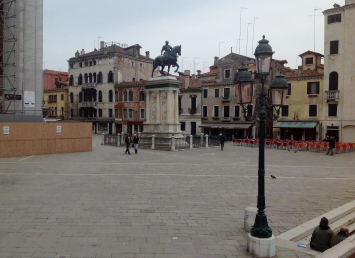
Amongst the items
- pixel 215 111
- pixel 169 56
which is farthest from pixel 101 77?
pixel 169 56

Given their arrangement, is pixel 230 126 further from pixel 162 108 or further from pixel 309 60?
pixel 162 108

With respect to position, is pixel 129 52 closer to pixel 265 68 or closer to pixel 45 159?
pixel 45 159

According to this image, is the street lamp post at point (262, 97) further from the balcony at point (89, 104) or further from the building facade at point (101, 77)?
the balcony at point (89, 104)

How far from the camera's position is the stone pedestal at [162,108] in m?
26.2

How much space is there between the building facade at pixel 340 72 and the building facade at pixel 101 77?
28972mm

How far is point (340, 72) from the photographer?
33469mm

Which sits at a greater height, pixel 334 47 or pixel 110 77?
pixel 334 47

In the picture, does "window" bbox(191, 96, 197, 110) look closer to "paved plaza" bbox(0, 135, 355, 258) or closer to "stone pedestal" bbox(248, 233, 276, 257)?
"paved plaza" bbox(0, 135, 355, 258)

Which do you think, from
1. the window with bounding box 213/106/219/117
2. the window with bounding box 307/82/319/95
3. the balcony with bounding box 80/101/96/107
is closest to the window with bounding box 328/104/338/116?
the window with bounding box 307/82/319/95

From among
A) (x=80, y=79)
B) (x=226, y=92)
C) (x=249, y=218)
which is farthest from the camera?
(x=80, y=79)

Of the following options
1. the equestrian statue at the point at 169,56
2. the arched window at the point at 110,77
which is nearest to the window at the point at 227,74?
the equestrian statue at the point at 169,56

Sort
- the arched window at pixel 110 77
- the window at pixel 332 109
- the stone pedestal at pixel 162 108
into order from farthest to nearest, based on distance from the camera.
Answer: the arched window at pixel 110 77, the window at pixel 332 109, the stone pedestal at pixel 162 108

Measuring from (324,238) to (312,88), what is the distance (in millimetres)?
32304

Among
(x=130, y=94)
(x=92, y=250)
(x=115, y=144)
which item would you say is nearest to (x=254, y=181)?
(x=92, y=250)
